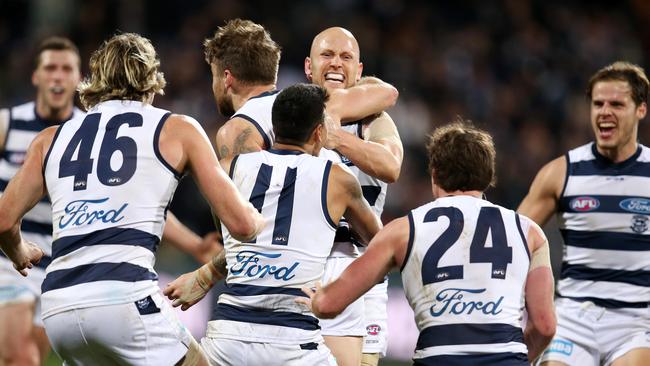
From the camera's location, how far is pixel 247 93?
5898 millimetres

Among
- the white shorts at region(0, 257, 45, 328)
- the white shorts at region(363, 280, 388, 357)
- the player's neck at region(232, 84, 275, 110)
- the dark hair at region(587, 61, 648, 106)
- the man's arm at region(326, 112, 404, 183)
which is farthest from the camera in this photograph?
the white shorts at region(0, 257, 45, 328)

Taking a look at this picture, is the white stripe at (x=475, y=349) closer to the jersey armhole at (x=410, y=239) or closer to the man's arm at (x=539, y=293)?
the man's arm at (x=539, y=293)

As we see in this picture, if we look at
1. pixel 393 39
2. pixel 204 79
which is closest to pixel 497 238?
pixel 204 79

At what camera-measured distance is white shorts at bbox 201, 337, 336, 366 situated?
16.3ft

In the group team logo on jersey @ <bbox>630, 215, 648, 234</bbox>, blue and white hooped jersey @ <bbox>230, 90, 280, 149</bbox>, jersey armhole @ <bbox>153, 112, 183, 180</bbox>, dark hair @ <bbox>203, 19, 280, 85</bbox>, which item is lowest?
team logo on jersey @ <bbox>630, 215, 648, 234</bbox>

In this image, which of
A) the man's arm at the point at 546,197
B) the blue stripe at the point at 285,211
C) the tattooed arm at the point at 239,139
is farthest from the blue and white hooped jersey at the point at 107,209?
the man's arm at the point at 546,197

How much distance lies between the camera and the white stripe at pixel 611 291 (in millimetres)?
6789

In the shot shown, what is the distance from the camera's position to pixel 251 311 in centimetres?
505

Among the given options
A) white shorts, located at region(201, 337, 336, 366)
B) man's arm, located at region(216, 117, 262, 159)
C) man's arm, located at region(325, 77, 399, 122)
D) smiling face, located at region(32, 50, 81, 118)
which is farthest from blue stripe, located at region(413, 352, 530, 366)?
smiling face, located at region(32, 50, 81, 118)

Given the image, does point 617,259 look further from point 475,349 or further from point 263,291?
point 263,291

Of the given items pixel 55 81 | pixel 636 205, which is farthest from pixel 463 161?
pixel 55 81

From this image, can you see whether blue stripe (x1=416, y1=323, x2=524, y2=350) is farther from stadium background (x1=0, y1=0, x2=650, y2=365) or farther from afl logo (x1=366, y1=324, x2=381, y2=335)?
stadium background (x1=0, y1=0, x2=650, y2=365)

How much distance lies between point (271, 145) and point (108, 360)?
154 centimetres

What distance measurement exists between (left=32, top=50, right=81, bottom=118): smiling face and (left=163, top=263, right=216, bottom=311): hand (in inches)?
148
